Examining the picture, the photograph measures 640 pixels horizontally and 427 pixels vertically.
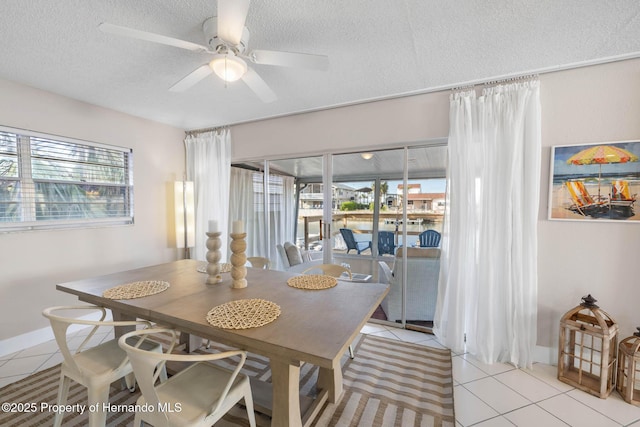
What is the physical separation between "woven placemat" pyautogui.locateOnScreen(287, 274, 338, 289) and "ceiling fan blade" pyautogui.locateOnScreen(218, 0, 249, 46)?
1557 millimetres

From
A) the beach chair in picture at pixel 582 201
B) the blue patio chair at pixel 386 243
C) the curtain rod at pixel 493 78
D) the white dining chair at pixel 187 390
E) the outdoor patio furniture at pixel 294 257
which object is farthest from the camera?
the outdoor patio furniture at pixel 294 257

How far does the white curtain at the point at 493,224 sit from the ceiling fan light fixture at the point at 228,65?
76.4 inches

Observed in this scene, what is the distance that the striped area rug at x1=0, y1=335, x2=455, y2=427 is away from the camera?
1.65 m

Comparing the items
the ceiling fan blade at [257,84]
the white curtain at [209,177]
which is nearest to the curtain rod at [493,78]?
the white curtain at [209,177]

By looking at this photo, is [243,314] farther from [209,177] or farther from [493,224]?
[209,177]

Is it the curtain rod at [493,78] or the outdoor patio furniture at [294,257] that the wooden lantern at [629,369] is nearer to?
the curtain rod at [493,78]

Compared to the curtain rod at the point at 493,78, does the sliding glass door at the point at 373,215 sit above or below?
below

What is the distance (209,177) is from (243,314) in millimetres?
2978

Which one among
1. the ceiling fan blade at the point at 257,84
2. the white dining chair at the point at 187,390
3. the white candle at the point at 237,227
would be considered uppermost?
the ceiling fan blade at the point at 257,84

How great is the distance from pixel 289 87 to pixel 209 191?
2.09m

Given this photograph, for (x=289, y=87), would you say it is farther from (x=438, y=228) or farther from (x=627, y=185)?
(x=627, y=185)

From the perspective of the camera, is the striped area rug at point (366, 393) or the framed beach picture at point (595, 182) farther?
the framed beach picture at point (595, 182)

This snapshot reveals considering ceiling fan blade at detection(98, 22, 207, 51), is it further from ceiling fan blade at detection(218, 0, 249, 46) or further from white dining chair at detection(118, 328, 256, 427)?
white dining chair at detection(118, 328, 256, 427)

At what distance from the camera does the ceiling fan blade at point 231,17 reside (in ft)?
3.95
